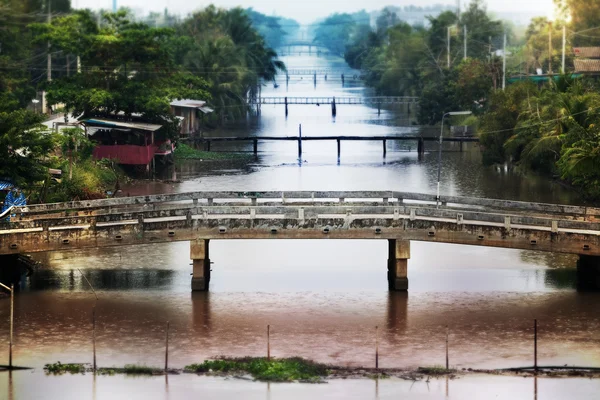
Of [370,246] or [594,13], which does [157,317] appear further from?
[594,13]

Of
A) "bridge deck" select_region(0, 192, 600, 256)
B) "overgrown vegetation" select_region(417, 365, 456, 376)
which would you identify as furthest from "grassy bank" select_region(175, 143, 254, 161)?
"overgrown vegetation" select_region(417, 365, 456, 376)

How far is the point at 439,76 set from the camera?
146 m

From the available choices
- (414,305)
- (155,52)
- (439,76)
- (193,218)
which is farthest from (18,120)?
(439,76)

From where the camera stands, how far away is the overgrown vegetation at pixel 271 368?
39.0m

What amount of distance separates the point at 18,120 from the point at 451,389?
2705 centimetres

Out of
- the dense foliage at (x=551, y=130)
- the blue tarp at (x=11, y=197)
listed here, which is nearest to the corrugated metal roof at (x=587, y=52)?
the dense foliage at (x=551, y=130)

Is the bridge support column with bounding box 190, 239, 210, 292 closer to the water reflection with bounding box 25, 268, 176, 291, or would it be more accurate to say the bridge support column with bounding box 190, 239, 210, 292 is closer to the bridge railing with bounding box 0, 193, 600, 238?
the bridge railing with bounding box 0, 193, 600, 238

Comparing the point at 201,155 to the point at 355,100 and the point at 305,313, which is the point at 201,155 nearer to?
the point at 305,313

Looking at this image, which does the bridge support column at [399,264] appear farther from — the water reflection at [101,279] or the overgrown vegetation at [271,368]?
the overgrown vegetation at [271,368]

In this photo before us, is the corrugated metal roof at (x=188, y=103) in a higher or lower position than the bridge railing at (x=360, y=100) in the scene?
higher

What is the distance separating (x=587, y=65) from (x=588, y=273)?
65.2 metres

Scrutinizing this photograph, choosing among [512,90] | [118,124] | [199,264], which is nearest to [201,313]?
[199,264]

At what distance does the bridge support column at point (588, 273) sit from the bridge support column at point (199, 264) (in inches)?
574

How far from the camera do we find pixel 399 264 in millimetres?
50938
